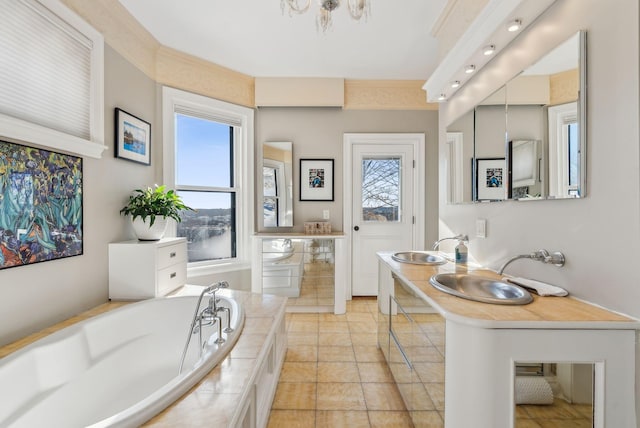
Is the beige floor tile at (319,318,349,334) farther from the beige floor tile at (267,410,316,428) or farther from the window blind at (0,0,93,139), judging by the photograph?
the window blind at (0,0,93,139)

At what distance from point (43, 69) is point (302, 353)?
8.25 feet

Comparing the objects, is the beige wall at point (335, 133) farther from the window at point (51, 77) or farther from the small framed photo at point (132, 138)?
the window at point (51, 77)

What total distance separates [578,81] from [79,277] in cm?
→ 282

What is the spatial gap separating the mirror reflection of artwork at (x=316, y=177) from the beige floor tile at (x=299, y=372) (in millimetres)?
2012

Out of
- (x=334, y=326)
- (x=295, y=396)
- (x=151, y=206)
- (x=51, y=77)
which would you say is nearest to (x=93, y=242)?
(x=151, y=206)

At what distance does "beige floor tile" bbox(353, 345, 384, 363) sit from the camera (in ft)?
7.20

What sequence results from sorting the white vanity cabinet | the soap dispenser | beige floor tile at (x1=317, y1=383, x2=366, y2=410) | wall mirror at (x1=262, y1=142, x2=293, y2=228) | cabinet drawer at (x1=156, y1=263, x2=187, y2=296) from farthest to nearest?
1. wall mirror at (x1=262, y1=142, x2=293, y2=228)
2. the white vanity cabinet
3. cabinet drawer at (x1=156, y1=263, x2=187, y2=296)
4. the soap dispenser
5. beige floor tile at (x1=317, y1=383, x2=366, y2=410)

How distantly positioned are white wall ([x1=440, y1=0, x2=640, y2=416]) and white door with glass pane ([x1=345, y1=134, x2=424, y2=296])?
85.1 inches

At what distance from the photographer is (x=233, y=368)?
1146 mm

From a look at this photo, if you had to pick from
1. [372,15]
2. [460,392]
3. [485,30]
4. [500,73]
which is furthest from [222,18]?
[460,392]

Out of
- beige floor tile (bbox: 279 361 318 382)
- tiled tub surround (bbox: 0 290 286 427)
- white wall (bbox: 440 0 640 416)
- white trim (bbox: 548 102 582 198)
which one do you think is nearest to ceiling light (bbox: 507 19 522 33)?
white wall (bbox: 440 0 640 416)

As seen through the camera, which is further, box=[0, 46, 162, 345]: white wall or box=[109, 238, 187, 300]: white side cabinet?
box=[109, 238, 187, 300]: white side cabinet

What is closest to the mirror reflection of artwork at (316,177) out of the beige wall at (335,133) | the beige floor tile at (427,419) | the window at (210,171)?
the beige wall at (335,133)

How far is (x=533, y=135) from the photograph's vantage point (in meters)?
1.38
